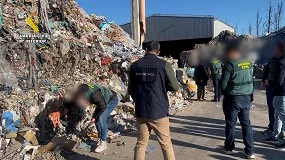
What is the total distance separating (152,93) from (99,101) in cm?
142

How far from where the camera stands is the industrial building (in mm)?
29359

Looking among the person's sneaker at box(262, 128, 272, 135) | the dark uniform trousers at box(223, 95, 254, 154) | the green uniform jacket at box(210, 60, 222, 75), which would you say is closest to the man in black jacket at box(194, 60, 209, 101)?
the green uniform jacket at box(210, 60, 222, 75)

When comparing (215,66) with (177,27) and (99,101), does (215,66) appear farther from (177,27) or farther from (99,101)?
(177,27)

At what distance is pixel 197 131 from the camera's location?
7.00 m

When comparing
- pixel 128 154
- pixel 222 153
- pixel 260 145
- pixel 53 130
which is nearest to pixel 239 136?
pixel 260 145

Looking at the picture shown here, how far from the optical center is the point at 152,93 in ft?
13.8

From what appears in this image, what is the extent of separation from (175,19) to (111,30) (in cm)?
1890

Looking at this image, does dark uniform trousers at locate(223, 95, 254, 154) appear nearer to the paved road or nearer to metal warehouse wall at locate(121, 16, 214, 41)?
the paved road

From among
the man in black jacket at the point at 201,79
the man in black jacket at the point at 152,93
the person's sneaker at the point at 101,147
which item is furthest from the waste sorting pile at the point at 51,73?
the man in black jacket at the point at 152,93

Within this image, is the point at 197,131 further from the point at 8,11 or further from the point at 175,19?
the point at 175,19

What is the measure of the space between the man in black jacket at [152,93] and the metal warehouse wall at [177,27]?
83.9ft

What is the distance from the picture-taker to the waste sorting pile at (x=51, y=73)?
607cm

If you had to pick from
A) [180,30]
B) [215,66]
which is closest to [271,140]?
[215,66]

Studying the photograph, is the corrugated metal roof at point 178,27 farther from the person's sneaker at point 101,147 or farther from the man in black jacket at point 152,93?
the man in black jacket at point 152,93
